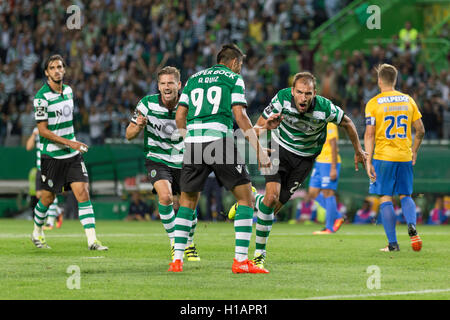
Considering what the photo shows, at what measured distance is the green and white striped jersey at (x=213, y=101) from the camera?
876 cm

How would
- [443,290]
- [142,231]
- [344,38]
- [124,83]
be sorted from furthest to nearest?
1. [344,38]
2. [124,83]
3. [142,231]
4. [443,290]

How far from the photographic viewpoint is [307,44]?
2634 centimetres

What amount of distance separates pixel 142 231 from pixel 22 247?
4.52 m

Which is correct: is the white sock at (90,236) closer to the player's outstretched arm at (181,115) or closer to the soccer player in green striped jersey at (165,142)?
the soccer player in green striped jersey at (165,142)

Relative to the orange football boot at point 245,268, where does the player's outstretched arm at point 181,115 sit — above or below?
above

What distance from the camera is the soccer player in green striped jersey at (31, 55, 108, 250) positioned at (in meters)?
11.9

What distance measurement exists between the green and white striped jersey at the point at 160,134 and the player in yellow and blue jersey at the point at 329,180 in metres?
5.98

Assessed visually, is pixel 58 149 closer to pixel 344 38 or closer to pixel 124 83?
pixel 124 83

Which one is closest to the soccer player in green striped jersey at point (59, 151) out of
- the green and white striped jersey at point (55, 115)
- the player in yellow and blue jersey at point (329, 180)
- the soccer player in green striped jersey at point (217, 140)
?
the green and white striped jersey at point (55, 115)

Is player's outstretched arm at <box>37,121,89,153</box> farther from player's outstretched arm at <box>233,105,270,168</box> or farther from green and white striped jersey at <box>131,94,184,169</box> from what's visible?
player's outstretched arm at <box>233,105,270,168</box>

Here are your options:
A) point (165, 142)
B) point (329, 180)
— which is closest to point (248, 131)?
point (165, 142)

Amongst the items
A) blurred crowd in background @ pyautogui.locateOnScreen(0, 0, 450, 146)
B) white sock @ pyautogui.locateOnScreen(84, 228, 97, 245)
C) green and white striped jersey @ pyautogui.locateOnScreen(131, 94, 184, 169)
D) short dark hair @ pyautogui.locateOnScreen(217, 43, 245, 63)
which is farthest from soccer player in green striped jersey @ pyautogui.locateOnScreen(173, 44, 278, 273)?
blurred crowd in background @ pyautogui.locateOnScreen(0, 0, 450, 146)

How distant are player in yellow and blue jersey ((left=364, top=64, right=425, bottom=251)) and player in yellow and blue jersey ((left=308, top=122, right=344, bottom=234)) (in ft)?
13.2
